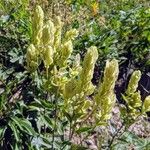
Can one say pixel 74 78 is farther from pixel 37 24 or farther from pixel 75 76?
pixel 37 24

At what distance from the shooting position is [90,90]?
2.32 m

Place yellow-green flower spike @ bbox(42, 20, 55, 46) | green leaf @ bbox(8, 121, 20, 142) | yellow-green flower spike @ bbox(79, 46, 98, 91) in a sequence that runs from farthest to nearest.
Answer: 1. green leaf @ bbox(8, 121, 20, 142)
2. yellow-green flower spike @ bbox(42, 20, 55, 46)
3. yellow-green flower spike @ bbox(79, 46, 98, 91)

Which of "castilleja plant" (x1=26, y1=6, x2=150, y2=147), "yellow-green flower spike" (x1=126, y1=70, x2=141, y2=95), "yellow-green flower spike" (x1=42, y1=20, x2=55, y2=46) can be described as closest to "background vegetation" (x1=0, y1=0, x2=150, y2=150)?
"yellow-green flower spike" (x1=126, y1=70, x2=141, y2=95)

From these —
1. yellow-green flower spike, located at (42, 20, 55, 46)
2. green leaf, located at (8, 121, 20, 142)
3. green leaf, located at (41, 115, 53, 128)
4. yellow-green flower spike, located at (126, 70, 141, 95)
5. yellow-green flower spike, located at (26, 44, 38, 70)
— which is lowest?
green leaf, located at (8, 121, 20, 142)

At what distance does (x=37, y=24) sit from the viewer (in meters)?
2.60

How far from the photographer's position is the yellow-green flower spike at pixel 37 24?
258cm

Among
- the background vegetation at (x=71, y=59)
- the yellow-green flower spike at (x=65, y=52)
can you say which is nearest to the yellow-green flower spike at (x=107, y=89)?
the yellow-green flower spike at (x=65, y=52)

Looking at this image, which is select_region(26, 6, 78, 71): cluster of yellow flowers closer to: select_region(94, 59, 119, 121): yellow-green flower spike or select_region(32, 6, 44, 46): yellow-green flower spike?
select_region(32, 6, 44, 46): yellow-green flower spike

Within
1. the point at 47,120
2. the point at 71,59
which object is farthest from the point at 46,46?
the point at 71,59

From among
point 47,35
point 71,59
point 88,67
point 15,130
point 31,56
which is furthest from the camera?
point 71,59

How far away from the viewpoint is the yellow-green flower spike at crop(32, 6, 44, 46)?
2.58 m

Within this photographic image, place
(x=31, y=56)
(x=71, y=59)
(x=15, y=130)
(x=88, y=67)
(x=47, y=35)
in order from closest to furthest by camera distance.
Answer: (x=88, y=67) → (x=47, y=35) → (x=31, y=56) → (x=15, y=130) → (x=71, y=59)

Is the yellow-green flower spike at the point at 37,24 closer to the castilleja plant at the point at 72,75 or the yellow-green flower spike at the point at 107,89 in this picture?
Answer: the castilleja plant at the point at 72,75

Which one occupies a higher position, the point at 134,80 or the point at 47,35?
the point at 47,35
